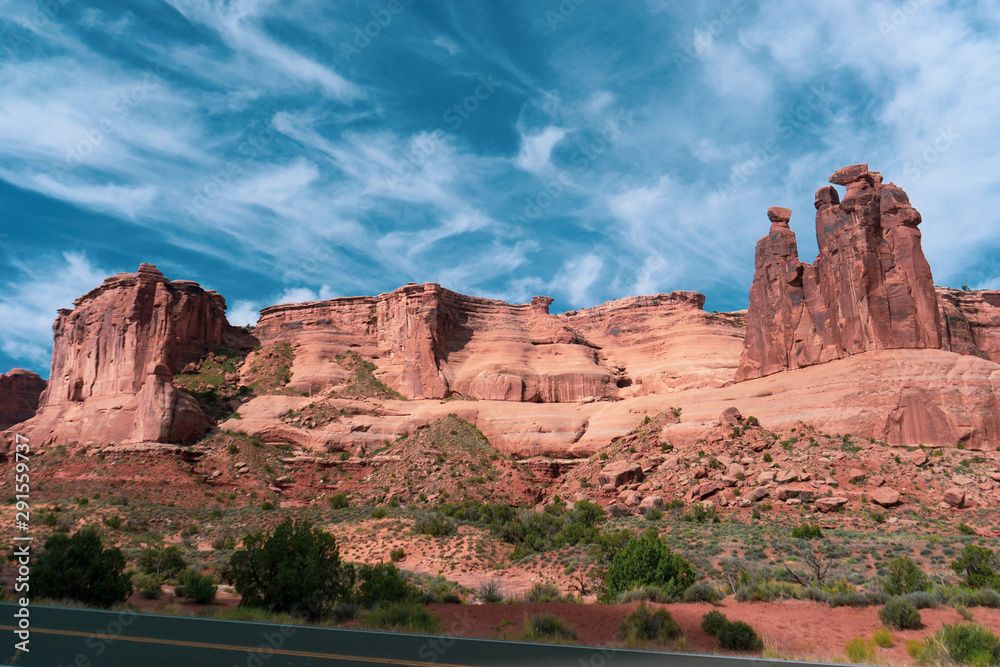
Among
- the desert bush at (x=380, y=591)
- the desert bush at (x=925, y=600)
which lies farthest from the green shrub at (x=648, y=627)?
the desert bush at (x=380, y=591)

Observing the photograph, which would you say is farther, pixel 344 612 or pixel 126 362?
pixel 126 362

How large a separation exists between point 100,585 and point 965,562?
29.0 meters

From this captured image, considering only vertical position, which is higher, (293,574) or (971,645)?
(293,574)

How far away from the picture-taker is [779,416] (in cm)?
4656

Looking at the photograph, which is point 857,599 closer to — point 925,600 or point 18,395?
Result: point 925,600

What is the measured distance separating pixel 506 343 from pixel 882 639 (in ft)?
216

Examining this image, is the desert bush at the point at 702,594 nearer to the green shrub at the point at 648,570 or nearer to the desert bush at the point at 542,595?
the green shrub at the point at 648,570

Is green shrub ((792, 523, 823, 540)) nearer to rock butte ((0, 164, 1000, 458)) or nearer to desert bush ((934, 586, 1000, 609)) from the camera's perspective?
desert bush ((934, 586, 1000, 609))

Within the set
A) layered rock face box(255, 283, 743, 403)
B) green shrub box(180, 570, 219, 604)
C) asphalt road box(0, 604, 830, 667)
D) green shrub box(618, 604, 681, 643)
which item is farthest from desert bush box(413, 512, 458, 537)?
layered rock face box(255, 283, 743, 403)

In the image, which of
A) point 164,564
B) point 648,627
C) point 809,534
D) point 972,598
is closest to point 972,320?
point 809,534

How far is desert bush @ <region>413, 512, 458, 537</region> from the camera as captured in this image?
3931cm

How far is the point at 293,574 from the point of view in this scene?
20.0 m

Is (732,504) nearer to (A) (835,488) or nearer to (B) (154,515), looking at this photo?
(A) (835,488)

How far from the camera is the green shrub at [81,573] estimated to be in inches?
813
